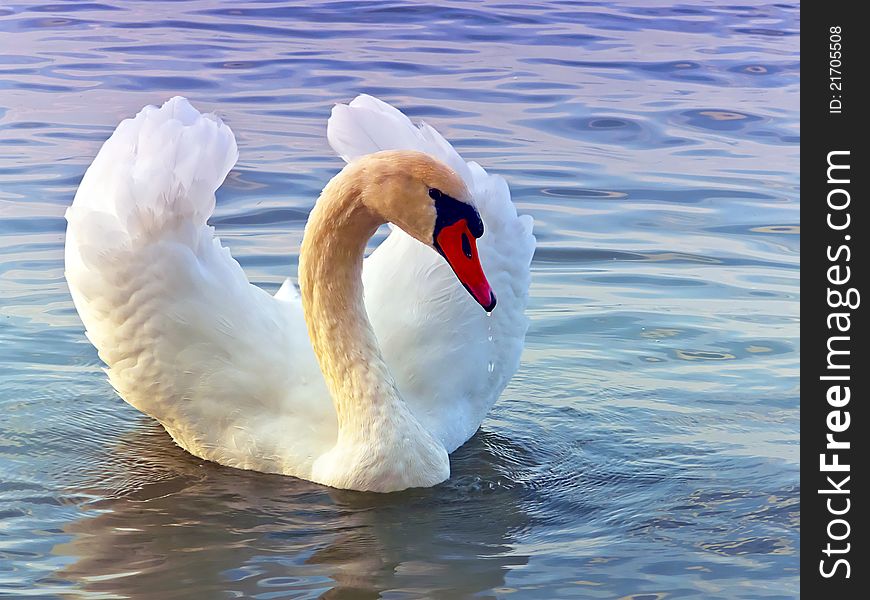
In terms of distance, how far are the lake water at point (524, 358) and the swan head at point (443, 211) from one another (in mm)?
785

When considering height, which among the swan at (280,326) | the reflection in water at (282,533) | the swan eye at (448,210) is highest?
the swan eye at (448,210)

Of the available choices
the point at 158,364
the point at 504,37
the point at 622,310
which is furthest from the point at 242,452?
the point at 504,37

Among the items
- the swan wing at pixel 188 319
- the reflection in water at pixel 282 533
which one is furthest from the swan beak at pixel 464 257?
the swan wing at pixel 188 319

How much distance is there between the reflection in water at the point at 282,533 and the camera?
4895 millimetres

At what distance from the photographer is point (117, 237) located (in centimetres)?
579

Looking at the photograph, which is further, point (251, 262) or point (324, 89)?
point (324, 89)

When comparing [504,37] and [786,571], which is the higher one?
[504,37]

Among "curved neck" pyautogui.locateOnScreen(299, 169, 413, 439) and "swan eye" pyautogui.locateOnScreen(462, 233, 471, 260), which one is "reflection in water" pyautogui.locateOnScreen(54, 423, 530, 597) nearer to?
"curved neck" pyautogui.locateOnScreen(299, 169, 413, 439)

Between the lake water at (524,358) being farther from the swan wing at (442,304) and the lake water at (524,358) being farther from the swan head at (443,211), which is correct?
the swan head at (443,211)

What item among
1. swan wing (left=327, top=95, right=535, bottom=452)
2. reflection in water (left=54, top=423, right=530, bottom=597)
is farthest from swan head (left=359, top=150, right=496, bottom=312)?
reflection in water (left=54, top=423, right=530, bottom=597)

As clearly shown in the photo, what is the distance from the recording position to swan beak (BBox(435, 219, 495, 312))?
5305 millimetres
